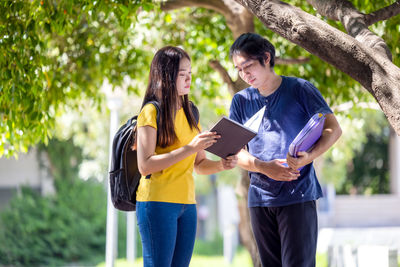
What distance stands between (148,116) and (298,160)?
82 centimetres

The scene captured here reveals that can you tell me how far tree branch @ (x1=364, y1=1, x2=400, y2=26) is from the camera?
3.46 meters

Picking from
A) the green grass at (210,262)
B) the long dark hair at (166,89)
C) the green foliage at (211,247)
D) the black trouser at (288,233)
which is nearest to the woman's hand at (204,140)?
the long dark hair at (166,89)

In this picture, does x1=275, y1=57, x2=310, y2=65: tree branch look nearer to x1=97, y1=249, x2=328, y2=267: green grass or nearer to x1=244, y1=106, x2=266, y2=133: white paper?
x1=244, y1=106, x2=266, y2=133: white paper

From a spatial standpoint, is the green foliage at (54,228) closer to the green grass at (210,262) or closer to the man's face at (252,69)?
the green grass at (210,262)

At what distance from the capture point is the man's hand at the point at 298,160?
2.88 m

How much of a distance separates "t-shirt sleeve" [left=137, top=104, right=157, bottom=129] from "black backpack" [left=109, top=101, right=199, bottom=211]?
0.25 meters

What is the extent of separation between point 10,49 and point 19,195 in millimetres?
13054

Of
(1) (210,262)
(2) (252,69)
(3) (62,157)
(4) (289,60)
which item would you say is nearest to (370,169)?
(1) (210,262)

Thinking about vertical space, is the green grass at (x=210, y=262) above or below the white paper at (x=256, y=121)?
below

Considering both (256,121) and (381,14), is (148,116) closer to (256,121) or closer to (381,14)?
(256,121)

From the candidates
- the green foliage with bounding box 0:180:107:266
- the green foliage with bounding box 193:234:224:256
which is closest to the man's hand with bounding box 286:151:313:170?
the green foliage with bounding box 0:180:107:266

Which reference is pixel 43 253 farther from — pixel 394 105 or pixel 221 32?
pixel 394 105

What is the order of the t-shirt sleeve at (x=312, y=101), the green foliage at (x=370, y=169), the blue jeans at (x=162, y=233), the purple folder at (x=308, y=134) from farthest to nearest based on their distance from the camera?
the green foliage at (x=370, y=169) < the t-shirt sleeve at (x=312, y=101) < the blue jeans at (x=162, y=233) < the purple folder at (x=308, y=134)

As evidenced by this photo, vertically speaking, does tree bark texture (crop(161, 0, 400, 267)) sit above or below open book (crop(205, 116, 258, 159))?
above
